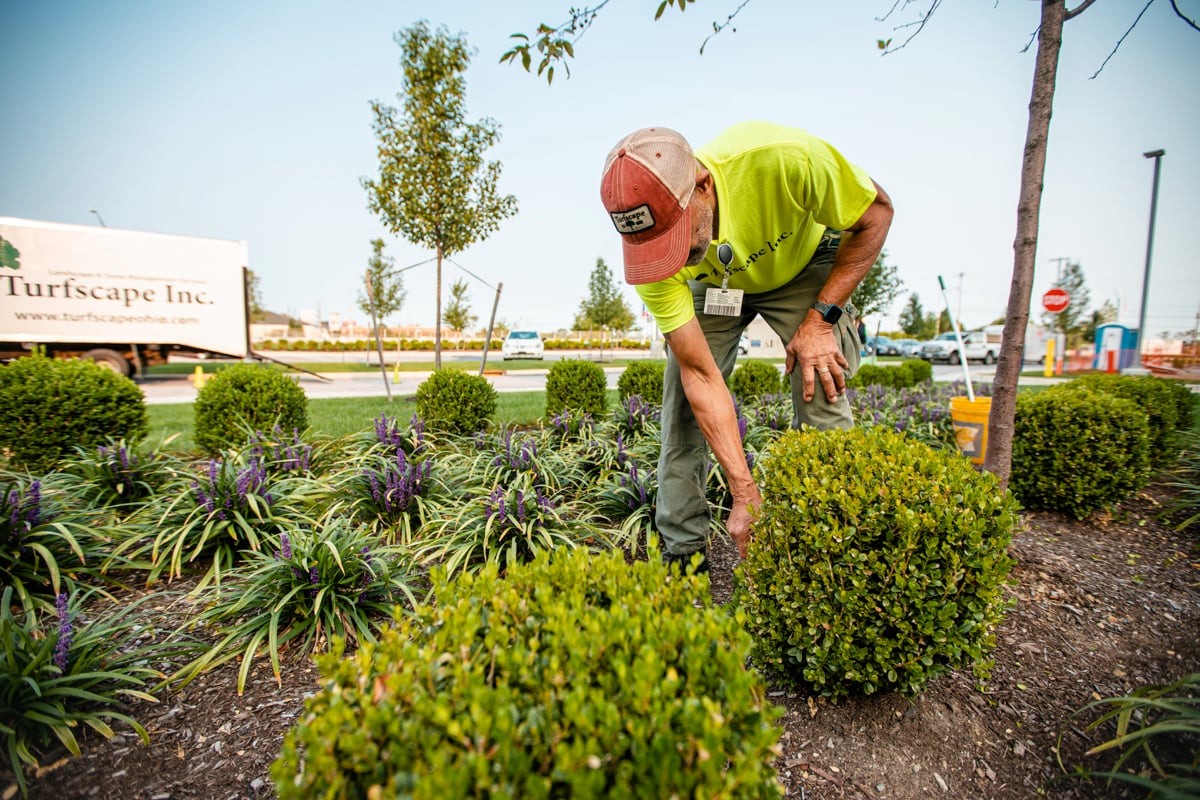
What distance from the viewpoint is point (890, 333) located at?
57.7 m

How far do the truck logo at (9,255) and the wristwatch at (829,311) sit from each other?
1606 cm

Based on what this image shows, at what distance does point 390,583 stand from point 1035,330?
3235 centimetres

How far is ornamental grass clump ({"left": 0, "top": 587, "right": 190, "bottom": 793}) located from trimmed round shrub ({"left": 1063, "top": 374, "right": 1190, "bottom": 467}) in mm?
5309

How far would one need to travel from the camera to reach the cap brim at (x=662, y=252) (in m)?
1.72

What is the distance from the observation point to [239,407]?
424 centimetres

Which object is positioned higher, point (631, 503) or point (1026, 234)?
point (1026, 234)

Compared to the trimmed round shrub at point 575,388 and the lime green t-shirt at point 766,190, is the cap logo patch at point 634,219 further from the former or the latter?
the trimmed round shrub at point 575,388

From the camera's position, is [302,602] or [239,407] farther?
[239,407]

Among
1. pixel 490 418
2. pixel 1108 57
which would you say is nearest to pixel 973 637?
pixel 1108 57

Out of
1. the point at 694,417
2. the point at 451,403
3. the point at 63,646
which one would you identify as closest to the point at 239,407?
the point at 451,403

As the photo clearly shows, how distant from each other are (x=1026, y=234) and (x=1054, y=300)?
14.9 meters

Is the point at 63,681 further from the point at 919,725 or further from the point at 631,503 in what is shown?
the point at 919,725

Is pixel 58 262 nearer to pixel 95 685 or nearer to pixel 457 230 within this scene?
pixel 457 230

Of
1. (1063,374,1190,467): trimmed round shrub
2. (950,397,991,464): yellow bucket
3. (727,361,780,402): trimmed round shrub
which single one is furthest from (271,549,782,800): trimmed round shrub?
(727,361,780,402): trimmed round shrub
